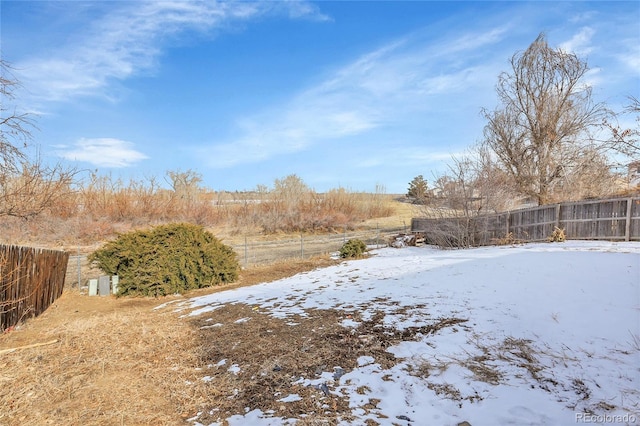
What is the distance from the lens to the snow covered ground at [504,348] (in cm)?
275

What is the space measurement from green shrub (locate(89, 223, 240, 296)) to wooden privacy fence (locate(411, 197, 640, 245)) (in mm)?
9968

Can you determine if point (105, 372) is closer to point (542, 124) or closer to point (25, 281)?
point (25, 281)

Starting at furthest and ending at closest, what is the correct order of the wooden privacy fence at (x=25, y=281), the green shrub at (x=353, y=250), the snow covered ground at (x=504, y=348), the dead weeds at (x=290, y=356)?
the green shrub at (x=353, y=250), the wooden privacy fence at (x=25, y=281), the dead weeds at (x=290, y=356), the snow covered ground at (x=504, y=348)

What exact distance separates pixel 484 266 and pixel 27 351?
8496mm

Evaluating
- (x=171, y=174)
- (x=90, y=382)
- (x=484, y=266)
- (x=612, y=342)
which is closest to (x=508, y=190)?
(x=484, y=266)

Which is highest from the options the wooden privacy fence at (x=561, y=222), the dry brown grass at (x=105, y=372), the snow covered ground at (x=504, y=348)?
the wooden privacy fence at (x=561, y=222)

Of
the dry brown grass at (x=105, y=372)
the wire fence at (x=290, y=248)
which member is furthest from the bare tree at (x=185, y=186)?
the dry brown grass at (x=105, y=372)

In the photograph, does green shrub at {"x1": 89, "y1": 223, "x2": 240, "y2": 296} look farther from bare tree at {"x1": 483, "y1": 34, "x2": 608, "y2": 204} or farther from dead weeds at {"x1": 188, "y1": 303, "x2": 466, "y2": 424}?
bare tree at {"x1": 483, "y1": 34, "x2": 608, "y2": 204}

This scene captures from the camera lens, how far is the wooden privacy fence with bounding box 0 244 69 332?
5715 millimetres

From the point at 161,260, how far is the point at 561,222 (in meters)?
13.2

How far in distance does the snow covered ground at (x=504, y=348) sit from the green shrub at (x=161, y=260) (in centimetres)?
231

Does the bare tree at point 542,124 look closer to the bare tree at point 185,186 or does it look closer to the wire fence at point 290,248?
the wire fence at point 290,248

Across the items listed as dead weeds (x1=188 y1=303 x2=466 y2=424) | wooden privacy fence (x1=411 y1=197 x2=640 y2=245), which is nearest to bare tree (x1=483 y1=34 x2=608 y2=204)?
wooden privacy fence (x1=411 y1=197 x2=640 y2=245)

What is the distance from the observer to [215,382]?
140 inches
